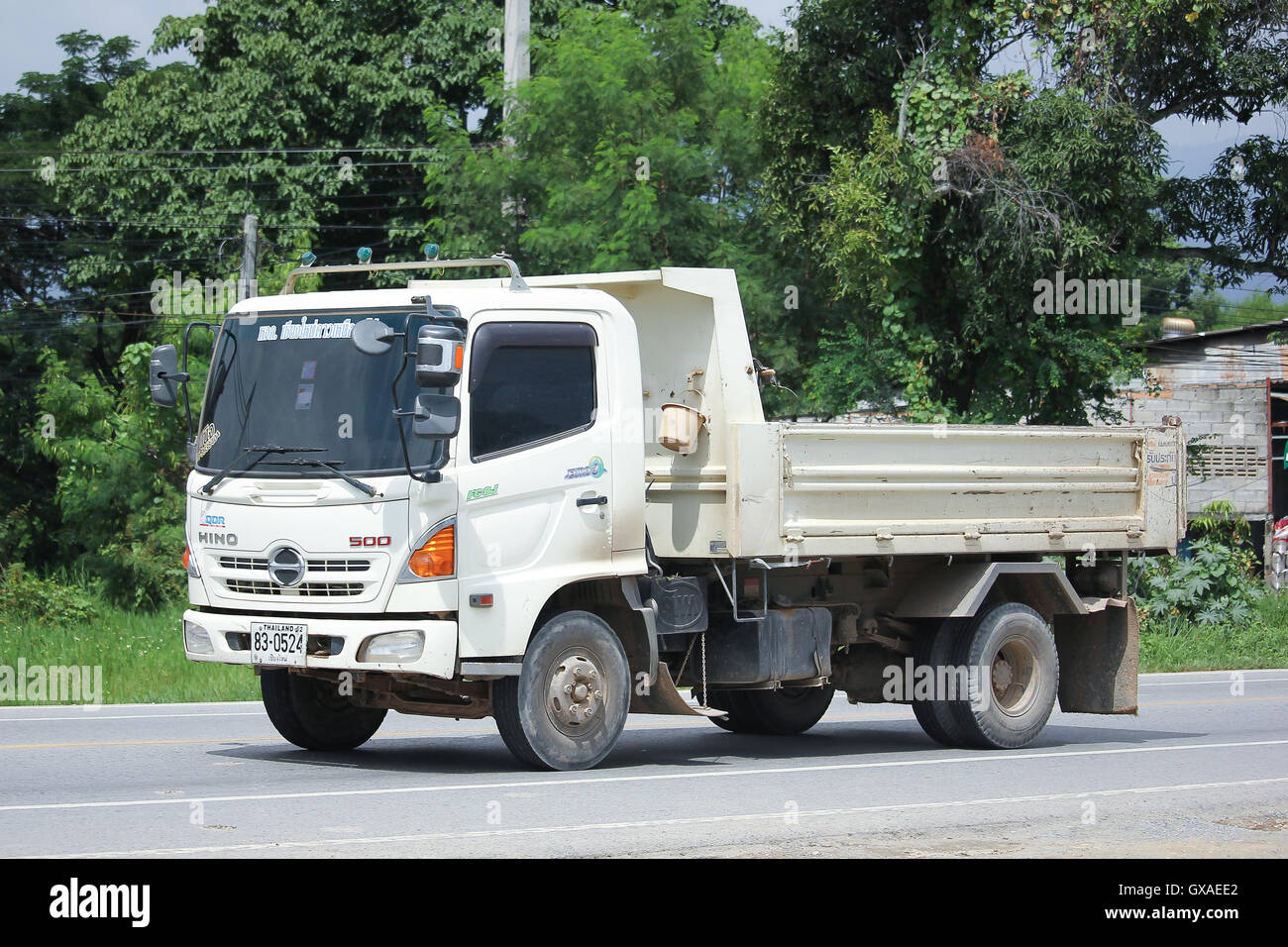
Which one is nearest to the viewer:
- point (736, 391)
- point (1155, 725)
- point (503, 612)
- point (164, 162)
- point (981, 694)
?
point (503, 612)

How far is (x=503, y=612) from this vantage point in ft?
31.1

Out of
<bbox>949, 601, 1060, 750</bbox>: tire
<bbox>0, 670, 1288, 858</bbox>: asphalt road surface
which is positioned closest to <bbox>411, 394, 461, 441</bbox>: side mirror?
<bbox>0, 670, 1288, 858</bbox>: asphalt road surface

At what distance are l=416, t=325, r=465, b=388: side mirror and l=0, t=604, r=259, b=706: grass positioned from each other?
7.44 m

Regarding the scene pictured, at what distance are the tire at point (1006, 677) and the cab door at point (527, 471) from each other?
124 inches

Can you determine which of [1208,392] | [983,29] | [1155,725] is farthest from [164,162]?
[1155,725]

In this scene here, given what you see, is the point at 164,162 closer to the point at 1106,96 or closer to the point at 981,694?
the point at 1106,96

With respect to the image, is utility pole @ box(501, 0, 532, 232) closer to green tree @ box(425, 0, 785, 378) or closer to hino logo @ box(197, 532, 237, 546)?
green tree @ box(425, 0, 785, 378)

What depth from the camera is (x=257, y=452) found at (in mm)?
9695

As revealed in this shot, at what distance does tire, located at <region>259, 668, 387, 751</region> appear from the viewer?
35.3ft

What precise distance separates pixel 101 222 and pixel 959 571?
1081 inches

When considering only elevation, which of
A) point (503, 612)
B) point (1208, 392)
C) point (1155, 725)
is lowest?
point (1155, 725)

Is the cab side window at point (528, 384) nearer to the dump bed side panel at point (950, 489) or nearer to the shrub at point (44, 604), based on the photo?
the dump bed side panel at point (950, 489)

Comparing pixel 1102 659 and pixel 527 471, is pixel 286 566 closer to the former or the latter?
pixel 527 471

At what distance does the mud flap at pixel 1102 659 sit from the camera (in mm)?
12414
